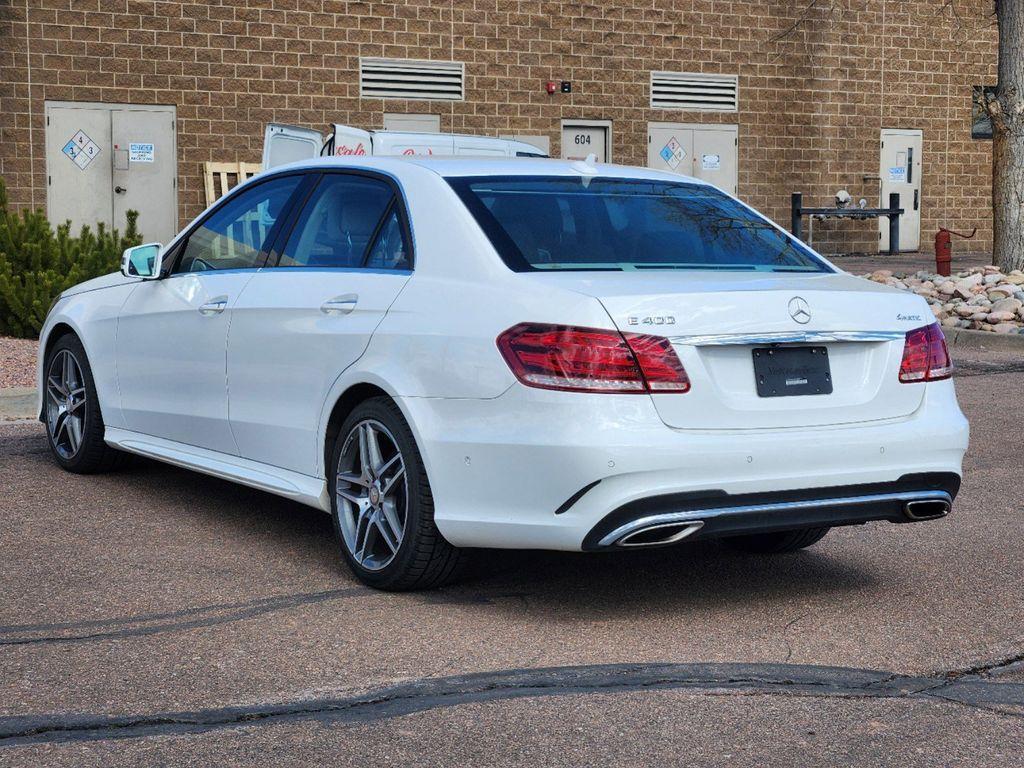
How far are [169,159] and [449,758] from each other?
20665mm

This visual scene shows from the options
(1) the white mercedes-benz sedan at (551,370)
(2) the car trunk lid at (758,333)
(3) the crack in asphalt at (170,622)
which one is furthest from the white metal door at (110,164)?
(2) the car trunk lid at (758,333)

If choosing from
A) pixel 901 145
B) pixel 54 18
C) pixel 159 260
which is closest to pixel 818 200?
pixel 901 145

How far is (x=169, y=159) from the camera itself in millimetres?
23391

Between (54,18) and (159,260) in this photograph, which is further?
(54,18)

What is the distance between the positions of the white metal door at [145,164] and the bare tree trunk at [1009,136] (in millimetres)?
11754

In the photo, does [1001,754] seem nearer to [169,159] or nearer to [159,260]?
[159,260]

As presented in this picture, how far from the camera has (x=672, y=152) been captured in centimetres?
2731

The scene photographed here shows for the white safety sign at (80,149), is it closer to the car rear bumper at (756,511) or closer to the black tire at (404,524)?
the black tire at (404,524)

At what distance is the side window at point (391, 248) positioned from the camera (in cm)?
557

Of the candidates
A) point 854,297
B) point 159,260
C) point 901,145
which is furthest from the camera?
point 901,145

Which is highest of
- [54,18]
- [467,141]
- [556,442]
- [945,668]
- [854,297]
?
[54,18]

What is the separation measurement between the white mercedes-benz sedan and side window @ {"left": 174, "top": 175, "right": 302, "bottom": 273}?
25mm

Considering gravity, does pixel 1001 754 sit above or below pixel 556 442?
below

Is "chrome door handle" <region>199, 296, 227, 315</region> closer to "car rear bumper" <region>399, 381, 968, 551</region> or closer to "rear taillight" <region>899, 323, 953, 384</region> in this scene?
"car rear bumper" <region>399, 381, 968, 551</region>
